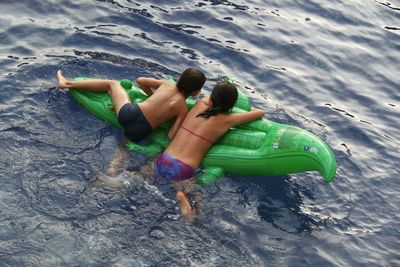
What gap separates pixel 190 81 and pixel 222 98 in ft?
1.58

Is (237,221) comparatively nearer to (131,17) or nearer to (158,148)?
(158,148)

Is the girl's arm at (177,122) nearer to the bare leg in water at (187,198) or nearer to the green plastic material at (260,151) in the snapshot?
the green plastic material at (260,151)

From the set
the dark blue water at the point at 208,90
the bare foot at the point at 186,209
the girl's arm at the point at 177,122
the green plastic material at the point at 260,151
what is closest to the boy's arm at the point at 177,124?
the girl's arm at the point at 177,122

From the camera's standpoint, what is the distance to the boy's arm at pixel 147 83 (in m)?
7.18

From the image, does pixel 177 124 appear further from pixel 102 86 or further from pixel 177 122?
pixel 102 86

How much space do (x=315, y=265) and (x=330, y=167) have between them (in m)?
1.15

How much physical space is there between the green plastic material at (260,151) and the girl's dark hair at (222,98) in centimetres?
39

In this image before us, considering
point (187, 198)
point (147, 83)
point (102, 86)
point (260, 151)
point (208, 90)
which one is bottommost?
point (187, 198)

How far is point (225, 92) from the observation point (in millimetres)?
6559

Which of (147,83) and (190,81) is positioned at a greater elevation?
(190,81)

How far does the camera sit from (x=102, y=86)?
24.5 feet

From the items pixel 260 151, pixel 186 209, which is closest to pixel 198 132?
pixel 260 151

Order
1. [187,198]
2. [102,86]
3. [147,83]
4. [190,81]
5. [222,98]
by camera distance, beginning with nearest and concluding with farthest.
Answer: [187,198] → [222,98] → [190,81] → [147,83] → [102,86]

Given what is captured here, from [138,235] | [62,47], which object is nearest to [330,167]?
[138,235]
